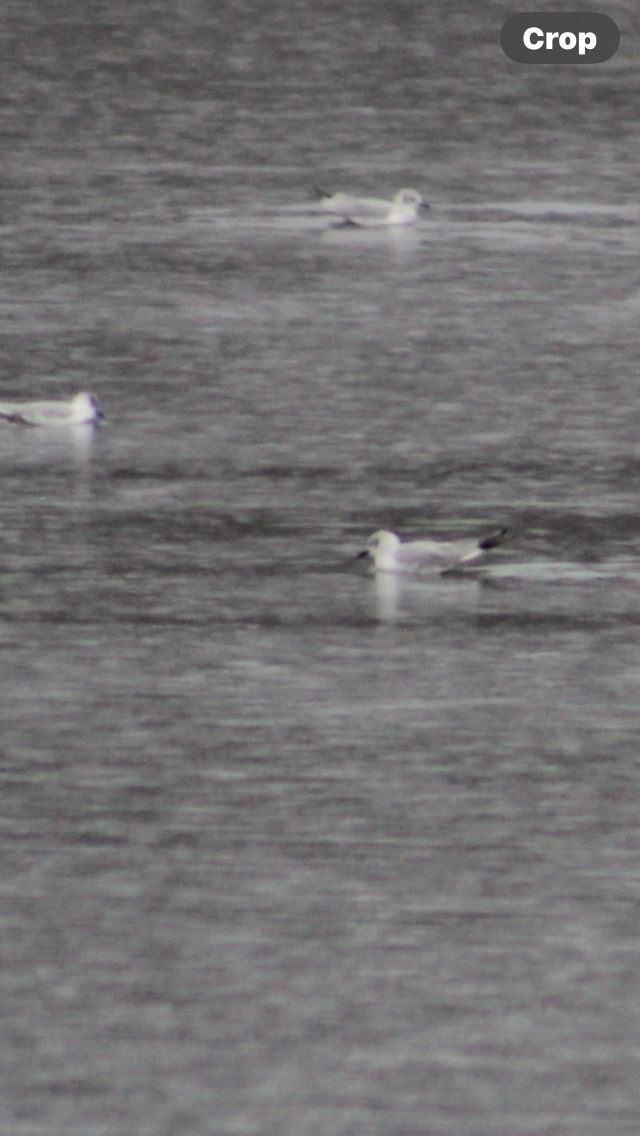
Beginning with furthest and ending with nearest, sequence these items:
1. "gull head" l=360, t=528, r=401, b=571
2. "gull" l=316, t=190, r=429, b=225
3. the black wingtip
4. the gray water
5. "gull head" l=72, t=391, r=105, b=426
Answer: "gull" l=316, t=190, r=429, b=225
"gull head" l=72, t=391, r=105, b=426
"gull head" l=360, t=528, r=401, b=571
the black wingtip
the gray water

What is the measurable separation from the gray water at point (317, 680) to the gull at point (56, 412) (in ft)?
0.42

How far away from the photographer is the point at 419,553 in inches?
525

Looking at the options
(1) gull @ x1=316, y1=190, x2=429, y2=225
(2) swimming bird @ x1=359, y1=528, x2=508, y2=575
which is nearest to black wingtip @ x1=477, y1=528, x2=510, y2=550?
(2) swimming bird @ x1=359, y1=528, x2=508, y2=575

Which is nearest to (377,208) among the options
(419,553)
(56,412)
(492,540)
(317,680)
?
(56,412)

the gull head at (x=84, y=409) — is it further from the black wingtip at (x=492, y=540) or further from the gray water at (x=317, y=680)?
the black wingtip at (x=492, y=540)

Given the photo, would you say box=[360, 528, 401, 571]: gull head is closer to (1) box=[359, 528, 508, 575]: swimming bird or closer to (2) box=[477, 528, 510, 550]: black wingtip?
(1) box=[359, 528, 508, 575]: swimming bird

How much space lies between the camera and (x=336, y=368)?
18.6 meters

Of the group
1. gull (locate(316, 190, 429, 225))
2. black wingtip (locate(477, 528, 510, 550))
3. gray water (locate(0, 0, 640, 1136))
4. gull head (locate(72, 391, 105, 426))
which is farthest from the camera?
gull (locate(316, 190, 429, 225))

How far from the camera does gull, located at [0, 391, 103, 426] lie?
16516 millimetres

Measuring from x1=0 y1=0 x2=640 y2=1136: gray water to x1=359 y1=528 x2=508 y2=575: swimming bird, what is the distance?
0.14m

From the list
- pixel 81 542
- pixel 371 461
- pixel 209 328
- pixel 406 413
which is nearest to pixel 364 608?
pixel 81 542

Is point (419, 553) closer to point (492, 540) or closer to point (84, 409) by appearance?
point (492, 540)

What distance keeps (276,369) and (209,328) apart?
5.93 ft

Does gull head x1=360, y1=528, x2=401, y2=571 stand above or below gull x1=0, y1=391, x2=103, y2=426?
below
